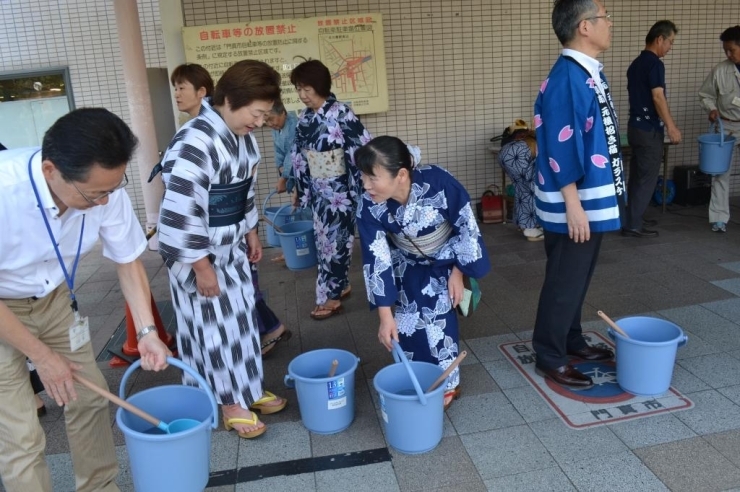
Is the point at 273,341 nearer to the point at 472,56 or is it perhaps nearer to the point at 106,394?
the point at 106,394

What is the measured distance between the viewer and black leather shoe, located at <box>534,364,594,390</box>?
330 centimetres

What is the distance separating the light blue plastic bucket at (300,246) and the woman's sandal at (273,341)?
34.3 inches

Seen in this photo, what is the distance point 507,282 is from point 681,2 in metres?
4.35

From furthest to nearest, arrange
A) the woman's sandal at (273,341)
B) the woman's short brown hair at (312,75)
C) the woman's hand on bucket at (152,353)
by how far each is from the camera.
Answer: the woman's short brown hair at (312,75), the woman's sandal at (273,341), the woman's hand on bucket at (152,353)

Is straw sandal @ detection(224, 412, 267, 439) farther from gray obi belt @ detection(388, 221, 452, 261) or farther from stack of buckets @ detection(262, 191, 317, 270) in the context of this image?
stack of buckets @ detection(262, 191, 317, 270)

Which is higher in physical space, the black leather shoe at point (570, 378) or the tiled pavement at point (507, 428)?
the black leather shoe at point (570, 378)

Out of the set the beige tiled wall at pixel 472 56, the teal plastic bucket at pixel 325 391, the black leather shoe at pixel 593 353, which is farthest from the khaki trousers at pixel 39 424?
the beige tiled wall at pixel 472 56

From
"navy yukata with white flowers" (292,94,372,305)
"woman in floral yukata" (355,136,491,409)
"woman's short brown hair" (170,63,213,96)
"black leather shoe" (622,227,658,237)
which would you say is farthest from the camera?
"black leather shoe" (622,227,658,237)

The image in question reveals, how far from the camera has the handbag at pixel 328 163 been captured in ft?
14.7

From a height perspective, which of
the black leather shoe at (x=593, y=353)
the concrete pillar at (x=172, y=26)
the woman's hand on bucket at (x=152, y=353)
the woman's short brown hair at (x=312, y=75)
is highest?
the concrete pillar at (x=172, y=26)

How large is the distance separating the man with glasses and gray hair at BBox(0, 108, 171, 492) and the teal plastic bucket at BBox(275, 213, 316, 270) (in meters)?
2.55

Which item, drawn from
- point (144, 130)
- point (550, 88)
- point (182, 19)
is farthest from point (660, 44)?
point (144, 130)

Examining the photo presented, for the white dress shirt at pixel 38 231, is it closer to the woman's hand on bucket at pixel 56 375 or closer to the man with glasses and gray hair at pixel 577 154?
the woman's hand on bucket at pixel 56 375

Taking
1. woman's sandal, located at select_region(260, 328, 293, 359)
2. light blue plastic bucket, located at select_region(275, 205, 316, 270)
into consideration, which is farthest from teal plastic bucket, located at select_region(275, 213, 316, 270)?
woman's sandal, located at select_region(260, 328, 293, 359)
